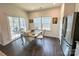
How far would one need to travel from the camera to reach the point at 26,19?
1396 millimetres

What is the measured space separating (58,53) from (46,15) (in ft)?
2.44

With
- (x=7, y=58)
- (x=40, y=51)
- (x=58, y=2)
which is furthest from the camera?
(x=40, y=51)

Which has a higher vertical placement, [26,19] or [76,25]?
[26,19]

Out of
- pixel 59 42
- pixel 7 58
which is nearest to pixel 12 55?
pixel 7 58

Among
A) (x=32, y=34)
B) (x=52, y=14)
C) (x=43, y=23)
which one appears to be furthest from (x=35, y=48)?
(x=52, y=14)

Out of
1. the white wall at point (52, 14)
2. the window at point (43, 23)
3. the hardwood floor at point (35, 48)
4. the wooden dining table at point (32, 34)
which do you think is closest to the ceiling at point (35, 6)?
the white wall at point (52, 14)

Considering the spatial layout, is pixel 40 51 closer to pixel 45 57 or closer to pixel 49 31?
pixel 45 57

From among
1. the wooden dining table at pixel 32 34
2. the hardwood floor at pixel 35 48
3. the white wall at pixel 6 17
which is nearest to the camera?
the white wall at pixel 6 17

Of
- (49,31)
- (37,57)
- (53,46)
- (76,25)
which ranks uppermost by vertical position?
(76,25)

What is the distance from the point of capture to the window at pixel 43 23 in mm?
1410

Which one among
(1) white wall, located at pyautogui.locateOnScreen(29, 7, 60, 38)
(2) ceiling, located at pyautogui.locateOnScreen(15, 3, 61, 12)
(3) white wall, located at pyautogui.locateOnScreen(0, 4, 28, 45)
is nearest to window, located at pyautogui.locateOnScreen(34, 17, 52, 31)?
(1) white wall, located at pyautogui.locateOnScreen(29, 7, 60, 38)

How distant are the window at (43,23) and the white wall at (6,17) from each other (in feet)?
1.12

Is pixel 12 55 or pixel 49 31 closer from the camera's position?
pixel 12 55

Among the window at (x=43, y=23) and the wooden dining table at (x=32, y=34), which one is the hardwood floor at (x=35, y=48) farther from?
the window at (x=43, y=23)
